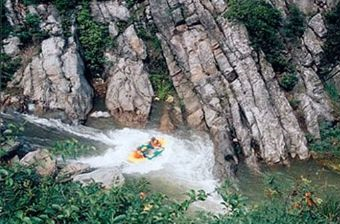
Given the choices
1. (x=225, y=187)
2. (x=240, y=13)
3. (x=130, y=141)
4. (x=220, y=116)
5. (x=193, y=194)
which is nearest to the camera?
(x=193, y=194)

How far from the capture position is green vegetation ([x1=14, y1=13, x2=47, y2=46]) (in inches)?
637

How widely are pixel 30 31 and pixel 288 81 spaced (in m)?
8.39

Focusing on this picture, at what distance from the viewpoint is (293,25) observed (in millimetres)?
17734

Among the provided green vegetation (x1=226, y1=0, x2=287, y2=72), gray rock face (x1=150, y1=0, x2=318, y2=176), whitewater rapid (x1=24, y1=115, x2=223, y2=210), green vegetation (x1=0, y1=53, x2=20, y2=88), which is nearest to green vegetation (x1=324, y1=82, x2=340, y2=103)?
gray rock face (x1=150, y1=0, x2=318, y2=176)

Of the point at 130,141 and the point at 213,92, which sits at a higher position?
the point at 213,92

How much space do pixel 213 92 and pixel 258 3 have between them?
3451mm

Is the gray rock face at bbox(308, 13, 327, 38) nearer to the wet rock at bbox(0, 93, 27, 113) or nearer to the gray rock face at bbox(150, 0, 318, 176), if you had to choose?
the gray rock face at bbox(150, 0, 318, 176)

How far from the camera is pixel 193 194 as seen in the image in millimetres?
3703

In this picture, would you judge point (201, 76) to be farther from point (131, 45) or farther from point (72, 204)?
point (72, 204)

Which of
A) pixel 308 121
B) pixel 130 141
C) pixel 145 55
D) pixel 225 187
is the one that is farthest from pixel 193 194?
pixel 145 55

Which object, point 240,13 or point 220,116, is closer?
point 220,116

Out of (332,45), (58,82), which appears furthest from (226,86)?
(58,82)

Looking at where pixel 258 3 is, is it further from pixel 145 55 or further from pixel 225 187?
pixel 225 187

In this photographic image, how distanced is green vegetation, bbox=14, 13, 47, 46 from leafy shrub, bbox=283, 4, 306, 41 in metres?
8.17
